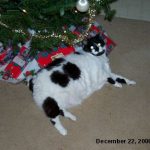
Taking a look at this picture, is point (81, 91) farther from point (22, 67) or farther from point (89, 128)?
point (22, 67)

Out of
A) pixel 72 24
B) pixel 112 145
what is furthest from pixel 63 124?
pixel 72 24

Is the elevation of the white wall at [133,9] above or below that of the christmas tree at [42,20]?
below

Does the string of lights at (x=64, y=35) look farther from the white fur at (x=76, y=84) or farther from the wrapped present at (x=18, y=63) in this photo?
the wrapped present at (x=18, y=63)

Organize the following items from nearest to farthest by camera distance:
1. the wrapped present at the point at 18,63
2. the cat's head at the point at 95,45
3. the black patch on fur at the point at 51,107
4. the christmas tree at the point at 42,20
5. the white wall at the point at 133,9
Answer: the christmas tree at the point at 42,20, the black patch on fur at the point at 51,107, the cat's head at the point at 95,45, the wrapped present at the point at 18,63, the white wall at the point at 133,9

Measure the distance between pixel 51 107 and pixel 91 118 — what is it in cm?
27

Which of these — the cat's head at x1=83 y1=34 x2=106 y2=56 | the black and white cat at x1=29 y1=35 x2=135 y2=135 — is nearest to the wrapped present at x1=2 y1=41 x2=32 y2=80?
Result: the black and white cat at x1=29 y1=35 x2=135 y2=135

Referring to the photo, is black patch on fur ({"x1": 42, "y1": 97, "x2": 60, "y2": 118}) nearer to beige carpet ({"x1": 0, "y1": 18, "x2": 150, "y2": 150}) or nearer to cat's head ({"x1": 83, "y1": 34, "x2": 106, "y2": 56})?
beige carpet ({"x1": 0, "y1": 18, "x2": 150, "y2": 150})

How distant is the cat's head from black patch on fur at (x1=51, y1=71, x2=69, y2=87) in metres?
0.25

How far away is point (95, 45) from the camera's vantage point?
1.79 metres

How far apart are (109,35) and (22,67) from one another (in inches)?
27.9

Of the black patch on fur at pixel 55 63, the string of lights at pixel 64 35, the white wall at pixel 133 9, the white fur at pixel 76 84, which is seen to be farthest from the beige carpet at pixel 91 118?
the white wall at pixel 133 9

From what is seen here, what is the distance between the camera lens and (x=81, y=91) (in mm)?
1774

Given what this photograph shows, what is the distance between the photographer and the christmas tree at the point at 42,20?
1522 mm

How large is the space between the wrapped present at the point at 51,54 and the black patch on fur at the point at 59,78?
0.22 m
